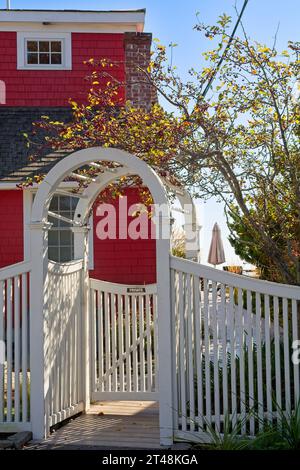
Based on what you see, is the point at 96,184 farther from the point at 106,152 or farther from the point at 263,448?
the point at 263,448

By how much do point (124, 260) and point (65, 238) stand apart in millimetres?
1216

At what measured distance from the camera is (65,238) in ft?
39.4

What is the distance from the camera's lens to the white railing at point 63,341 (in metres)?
5.80

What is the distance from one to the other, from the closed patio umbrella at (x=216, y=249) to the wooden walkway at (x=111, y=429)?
8612 mm

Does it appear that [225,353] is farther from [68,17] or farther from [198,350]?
[68,17]

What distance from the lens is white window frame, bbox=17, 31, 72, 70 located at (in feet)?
44.9

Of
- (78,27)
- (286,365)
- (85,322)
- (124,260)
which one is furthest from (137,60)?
(286,365)

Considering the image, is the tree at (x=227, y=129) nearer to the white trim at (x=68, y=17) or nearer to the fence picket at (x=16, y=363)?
the fence picket at (x=16, y=363)

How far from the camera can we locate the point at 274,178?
6840 mm

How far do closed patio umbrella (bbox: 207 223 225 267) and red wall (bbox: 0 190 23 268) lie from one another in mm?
5512

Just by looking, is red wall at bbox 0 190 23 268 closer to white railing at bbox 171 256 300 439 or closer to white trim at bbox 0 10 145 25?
white trim at bbox 0 10 145 25

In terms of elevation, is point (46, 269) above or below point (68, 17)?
below
